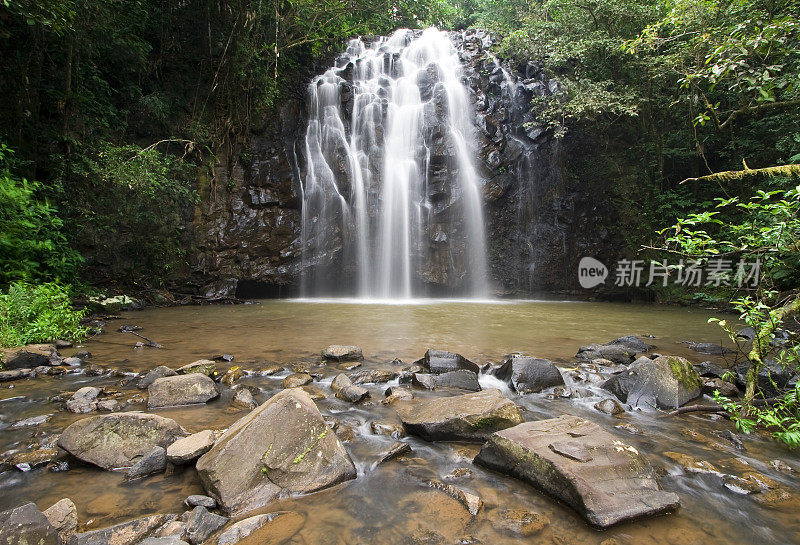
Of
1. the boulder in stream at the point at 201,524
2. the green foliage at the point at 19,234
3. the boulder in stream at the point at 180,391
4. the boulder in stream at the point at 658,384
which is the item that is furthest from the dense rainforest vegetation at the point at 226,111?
the boulder in stream at the point at 201,524

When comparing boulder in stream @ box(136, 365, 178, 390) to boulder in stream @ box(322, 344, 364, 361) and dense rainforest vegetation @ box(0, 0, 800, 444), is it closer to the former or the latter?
boulder in stream @ box(322, 344, 364, 361)

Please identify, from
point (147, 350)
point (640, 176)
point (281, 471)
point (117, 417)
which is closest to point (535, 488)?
point (281, 471)

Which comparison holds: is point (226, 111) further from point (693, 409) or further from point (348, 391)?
point (693, 409)

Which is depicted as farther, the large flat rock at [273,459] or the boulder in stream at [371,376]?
the boulder in stream at [371,376]

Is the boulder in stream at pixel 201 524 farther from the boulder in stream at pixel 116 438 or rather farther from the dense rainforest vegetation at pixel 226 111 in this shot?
the dense rainforest vegetation at pixel 226 111

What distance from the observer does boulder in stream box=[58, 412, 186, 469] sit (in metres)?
2.50

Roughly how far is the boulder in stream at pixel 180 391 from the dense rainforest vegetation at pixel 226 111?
352cm

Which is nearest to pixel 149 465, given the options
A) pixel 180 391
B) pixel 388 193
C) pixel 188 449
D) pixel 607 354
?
pixel 188 449

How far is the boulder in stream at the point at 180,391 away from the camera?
11.6ft

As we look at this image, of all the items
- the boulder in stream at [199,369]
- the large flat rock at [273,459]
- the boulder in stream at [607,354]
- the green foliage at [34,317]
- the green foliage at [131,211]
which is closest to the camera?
the large flat rock at [273,459]

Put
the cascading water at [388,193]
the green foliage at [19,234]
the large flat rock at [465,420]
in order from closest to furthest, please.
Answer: the large flat rock at [465,420] < the green foliage at [19,234] < the cascading water at [388,193]

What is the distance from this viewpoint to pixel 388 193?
15.3 m

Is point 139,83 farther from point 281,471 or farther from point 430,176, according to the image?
point 281,471
